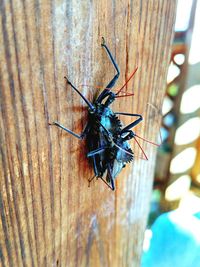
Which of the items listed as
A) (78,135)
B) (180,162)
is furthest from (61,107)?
(180,162)

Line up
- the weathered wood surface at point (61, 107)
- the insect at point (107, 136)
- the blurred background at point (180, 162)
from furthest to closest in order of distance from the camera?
the blurred background at point (180, 162), the insect at point (107, 136), the weathered wood surface at point (61, 107)

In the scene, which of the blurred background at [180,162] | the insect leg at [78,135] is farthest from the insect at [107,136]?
the blurred background at [180,162]

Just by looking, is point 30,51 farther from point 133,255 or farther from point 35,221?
point 133,255

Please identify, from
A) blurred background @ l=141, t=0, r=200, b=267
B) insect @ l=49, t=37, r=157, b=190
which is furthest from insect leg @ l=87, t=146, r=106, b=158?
blurred background @ l=141, t=0, r=200, b=267

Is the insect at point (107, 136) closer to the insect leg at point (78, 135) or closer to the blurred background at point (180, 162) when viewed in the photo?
the insect leg at point (78, 135)

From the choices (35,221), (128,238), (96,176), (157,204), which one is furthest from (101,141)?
(157,204)

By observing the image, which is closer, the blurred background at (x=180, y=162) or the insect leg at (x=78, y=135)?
the insect leg at (x=78, y=135)

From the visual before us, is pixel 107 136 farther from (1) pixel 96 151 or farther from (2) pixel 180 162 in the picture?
(2) pixel 180 162
